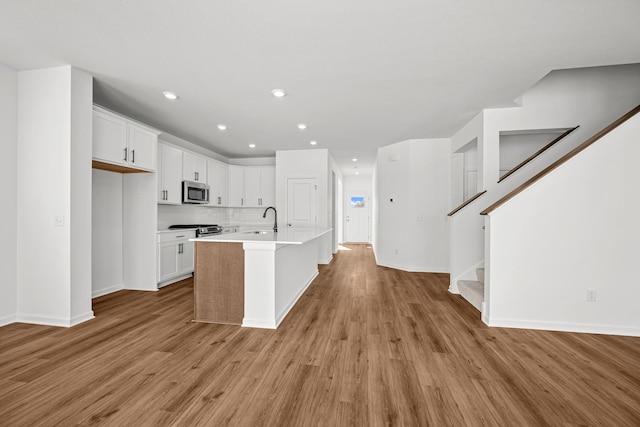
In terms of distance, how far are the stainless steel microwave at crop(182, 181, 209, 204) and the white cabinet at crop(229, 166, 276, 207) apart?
3.10 feet

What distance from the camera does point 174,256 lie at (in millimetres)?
4191

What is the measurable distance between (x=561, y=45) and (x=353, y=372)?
3.13 m

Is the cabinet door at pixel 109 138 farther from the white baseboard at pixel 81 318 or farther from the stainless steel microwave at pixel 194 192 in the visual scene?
the white baseboard at pixel 81 318

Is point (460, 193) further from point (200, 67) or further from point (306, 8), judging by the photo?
→ point (200, 67)

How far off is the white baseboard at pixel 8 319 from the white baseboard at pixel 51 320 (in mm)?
22

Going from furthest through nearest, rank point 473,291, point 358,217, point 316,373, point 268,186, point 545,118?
point 358,217, point 268,186, point 545,118, point 473,291, point 316,373

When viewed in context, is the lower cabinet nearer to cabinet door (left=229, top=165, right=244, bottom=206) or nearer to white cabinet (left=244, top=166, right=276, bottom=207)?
cabinet door (left=229, top=165, right=244, bottom=206)

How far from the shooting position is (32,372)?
184 centimetres

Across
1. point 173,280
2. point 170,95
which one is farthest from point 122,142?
point 173,280

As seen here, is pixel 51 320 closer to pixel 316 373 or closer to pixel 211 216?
pixel 316 373

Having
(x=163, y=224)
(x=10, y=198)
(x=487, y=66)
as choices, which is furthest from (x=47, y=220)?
(x=487, y=66)

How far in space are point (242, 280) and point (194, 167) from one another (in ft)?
10.0

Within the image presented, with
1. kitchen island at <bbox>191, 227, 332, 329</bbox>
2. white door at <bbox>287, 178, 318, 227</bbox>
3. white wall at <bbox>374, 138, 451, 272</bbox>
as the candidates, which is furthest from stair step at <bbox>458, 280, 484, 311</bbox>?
white door at <bbox>287, 178, 318, 227</bbox>

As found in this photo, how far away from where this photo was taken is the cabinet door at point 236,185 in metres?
6.09
